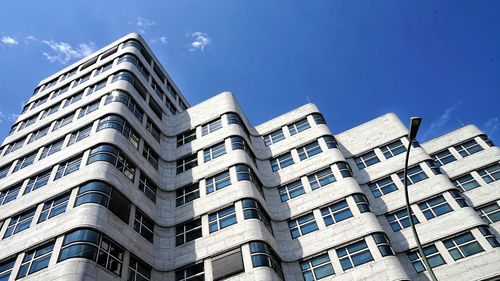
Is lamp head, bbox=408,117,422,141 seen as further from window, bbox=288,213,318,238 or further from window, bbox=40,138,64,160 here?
window, bbox=40,138,64,160

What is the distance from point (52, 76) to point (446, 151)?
40396 millimetres

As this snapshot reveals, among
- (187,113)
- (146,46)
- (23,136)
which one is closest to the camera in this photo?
(23,136)

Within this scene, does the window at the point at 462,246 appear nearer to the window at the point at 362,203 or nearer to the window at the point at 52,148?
the window at the point at 362,203

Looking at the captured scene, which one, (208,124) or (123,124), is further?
(208,124)

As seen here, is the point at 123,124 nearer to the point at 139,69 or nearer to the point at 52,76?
the point at 139,69

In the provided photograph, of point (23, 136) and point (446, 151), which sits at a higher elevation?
point (23, 136)

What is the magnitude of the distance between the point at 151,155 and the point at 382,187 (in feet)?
59.6

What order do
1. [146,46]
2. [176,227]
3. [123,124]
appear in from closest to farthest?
[176,227] < [123,124] < [146,46]

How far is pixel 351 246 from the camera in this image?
74.5ft

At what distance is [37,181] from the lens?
25.7 m

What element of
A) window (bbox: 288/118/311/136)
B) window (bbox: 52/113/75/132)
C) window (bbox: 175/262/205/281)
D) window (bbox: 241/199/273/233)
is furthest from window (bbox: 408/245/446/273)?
window (bbox: 52/113/75/132)

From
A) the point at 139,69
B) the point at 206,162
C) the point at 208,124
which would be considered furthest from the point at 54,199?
the point at 139,69

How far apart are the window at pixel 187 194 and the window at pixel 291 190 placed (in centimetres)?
645

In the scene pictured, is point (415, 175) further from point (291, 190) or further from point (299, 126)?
point (299, 126)
